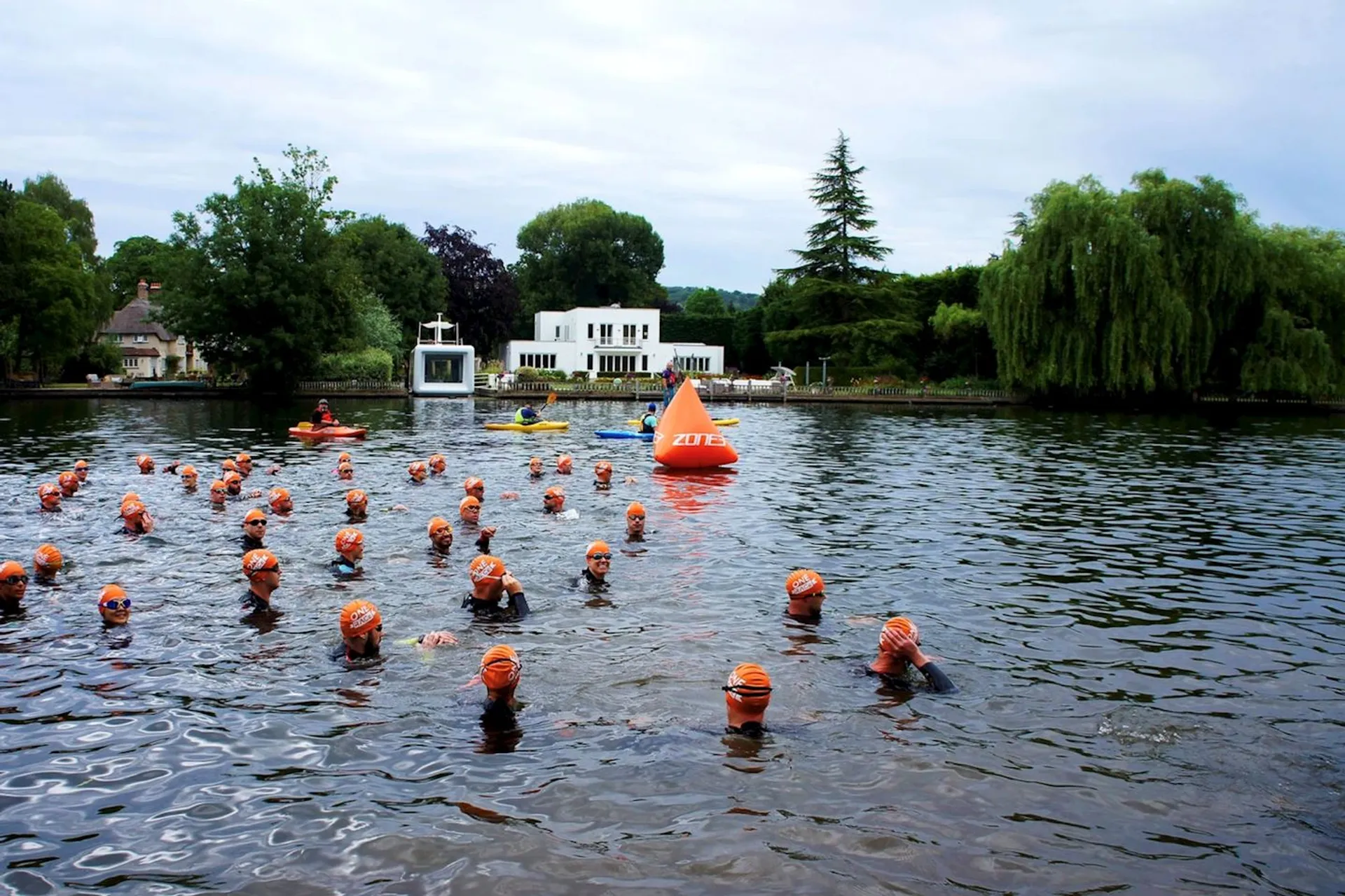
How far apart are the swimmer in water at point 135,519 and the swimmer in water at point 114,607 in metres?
6.01

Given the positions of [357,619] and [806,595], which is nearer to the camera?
[357,619]

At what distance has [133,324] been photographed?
95.8m

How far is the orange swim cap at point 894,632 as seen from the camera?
10.2m

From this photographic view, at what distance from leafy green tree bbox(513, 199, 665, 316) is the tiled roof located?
41.7 meters

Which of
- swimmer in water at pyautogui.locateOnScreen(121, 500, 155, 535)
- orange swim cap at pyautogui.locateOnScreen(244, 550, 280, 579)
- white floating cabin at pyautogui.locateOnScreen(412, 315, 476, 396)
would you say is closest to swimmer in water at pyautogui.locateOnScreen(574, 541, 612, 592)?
orange swim cap at pyautogui.locateOnScreen(244, 550, 280, 579)

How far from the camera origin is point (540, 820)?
7539 mm

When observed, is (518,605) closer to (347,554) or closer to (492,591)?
(492,591)

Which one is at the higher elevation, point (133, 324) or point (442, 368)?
point (133, 324)

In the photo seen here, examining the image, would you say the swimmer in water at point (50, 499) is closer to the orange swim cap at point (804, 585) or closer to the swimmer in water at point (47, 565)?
the swimmer in water at point (47, 565)

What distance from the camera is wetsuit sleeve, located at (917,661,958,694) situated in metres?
10.2

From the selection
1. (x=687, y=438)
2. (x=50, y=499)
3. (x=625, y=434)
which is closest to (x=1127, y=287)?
(x=625, y=434)

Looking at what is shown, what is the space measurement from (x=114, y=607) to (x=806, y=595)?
8.11 meters

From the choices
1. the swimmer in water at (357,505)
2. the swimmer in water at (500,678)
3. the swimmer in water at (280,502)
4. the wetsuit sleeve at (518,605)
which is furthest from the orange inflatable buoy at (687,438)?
the swimmer in water at (500,678)

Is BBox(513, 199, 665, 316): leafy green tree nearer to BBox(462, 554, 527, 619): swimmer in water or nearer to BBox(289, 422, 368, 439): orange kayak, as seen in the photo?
BBox(289, 422, 368, 439): orange kayak
